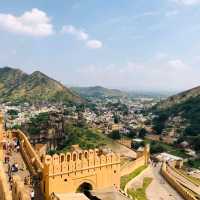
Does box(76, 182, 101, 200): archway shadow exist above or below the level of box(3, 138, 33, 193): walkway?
below

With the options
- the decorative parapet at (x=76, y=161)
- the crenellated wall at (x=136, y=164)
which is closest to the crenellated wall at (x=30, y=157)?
the decorative parapet at (x=76, y=161)

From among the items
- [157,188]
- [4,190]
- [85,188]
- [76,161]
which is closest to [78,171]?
[76,161]

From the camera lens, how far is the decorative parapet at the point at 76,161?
843 inches

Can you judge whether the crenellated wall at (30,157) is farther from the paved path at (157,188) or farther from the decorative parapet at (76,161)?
the paved path at (157,188)

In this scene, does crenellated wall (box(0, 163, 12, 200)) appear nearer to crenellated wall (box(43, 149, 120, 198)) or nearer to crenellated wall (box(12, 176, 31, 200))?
crenellated wall (box(12, 176, 31, 200))

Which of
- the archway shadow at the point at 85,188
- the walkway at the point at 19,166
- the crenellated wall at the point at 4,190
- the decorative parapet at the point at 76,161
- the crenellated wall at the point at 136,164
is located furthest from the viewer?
the crenellated wall at the point at 136,164

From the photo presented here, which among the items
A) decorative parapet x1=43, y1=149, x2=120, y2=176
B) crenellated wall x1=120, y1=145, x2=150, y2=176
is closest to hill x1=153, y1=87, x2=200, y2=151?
crenellated wall x1=120, y1=145, x2=150, y2=176

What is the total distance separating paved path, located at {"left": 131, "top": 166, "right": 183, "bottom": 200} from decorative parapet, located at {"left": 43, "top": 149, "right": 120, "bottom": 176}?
11.0m

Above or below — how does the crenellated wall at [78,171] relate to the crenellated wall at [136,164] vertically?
above

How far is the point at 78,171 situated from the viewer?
23.0 meters

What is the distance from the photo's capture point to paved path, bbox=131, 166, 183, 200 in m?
35.2

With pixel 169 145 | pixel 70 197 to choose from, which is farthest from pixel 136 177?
pixel 169 145

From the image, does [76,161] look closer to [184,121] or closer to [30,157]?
[30,157]

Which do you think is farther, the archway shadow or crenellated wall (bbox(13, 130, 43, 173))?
the archway shadow
